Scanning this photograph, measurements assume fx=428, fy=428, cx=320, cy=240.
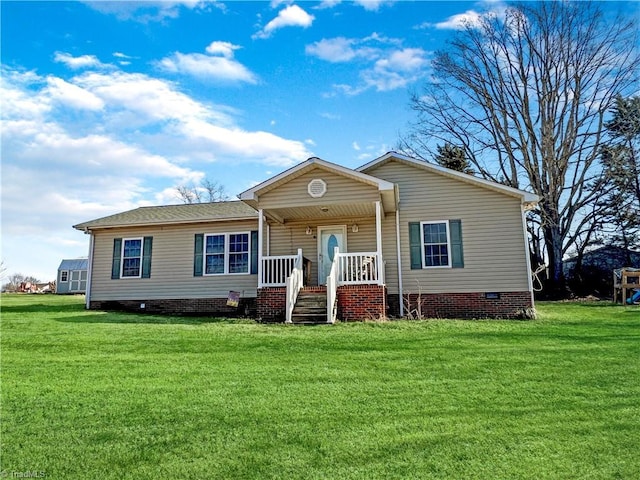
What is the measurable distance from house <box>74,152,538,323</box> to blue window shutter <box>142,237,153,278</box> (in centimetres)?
4

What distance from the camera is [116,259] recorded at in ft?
52.2

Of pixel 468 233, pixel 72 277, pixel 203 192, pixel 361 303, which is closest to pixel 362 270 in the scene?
pixel 361 303

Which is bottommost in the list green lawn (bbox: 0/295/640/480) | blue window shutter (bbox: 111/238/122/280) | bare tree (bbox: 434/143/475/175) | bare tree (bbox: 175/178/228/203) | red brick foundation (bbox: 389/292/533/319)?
green lawn (bbox: 0/295/640/480)

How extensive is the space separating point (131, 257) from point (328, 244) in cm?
744

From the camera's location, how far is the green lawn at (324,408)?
3.29 m

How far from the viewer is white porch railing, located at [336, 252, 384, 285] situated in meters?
11.6

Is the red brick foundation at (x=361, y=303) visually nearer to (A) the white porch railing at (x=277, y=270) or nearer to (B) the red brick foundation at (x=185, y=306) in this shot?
(A) the white porch railing at (x=277, y=270)

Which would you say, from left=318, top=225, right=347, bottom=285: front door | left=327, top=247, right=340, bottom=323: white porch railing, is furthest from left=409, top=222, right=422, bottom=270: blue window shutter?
left=327, top=247, right=340, bottom=323: white porch railing

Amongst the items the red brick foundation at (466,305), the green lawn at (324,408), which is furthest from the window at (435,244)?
the green lawn at (324,408)

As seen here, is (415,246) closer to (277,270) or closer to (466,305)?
(466,305)

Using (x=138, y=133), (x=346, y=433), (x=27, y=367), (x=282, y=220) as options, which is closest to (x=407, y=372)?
(x=346, y=433)

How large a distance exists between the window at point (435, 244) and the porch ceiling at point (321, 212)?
5.90 ft

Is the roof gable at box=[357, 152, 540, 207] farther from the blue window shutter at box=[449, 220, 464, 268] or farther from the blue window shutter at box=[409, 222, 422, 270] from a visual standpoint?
the blue window shutter at box=[409, 222, 422, 270]

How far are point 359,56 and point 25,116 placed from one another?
9.26 m
